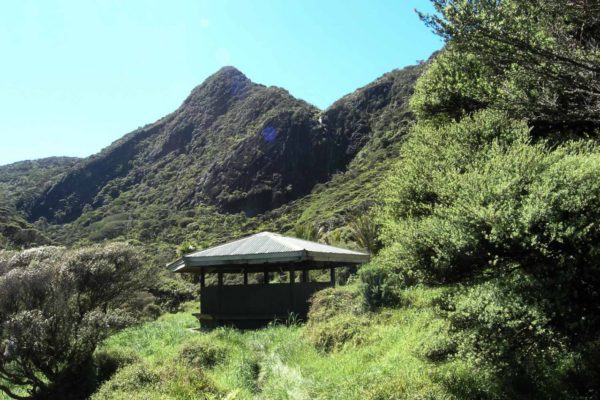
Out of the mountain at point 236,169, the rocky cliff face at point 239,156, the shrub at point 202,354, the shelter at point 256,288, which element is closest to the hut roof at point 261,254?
the shelter at point 256,288

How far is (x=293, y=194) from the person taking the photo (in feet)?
286

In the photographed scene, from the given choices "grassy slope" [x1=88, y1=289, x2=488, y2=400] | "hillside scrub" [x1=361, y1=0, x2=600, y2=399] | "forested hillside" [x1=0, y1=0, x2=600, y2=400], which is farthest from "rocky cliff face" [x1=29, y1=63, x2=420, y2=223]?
"hillside scrub" [x1=361, y1=0, x2=600, y2=399]

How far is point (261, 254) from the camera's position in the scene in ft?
48.1

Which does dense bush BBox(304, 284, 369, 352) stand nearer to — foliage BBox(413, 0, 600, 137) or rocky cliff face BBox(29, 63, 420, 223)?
foliage BBox(413, 0, 600, 137)

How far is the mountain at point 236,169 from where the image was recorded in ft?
262

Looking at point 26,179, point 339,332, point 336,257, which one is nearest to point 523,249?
point 339,332

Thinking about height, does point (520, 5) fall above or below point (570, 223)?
above

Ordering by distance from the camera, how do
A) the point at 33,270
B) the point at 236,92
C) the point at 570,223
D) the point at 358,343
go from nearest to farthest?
1. the point at 570,223
2. the point at 358,343
3. the point at 33,270
4. the point at 236,92

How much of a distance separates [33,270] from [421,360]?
9766 mm

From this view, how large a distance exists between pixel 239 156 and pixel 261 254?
8257 cm

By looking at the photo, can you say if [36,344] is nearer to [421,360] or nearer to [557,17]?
[421,360]

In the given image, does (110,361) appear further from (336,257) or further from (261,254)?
(336,257)

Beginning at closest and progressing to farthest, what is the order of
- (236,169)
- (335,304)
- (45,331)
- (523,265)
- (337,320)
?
1. (523,265)
2. (337,320)
3. (45,331)
4. (335,304)
5. (236,169)

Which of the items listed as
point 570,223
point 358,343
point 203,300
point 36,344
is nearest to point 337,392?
point 358,343
